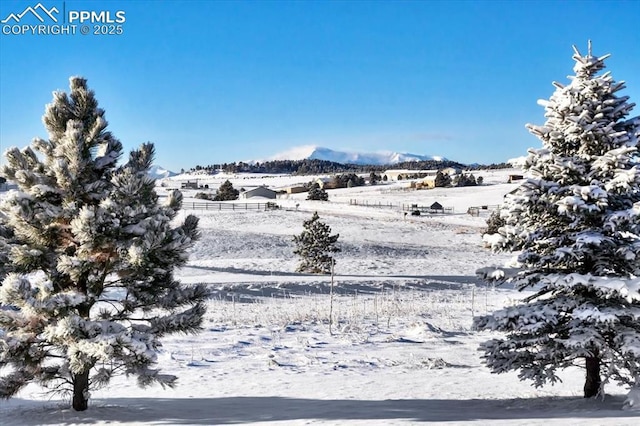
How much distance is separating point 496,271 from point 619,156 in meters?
2.75

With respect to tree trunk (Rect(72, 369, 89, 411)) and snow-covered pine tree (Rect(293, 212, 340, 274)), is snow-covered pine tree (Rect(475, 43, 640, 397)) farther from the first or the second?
snow-covered pine tree (Rect(293, 212, 340, 274))

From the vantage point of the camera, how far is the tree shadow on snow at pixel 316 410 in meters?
9.91

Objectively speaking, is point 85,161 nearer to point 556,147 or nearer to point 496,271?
point 496,271

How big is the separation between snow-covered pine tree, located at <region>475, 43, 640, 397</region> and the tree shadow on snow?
2.40ft

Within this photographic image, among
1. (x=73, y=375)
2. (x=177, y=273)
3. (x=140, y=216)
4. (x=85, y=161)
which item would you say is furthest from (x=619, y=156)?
(x=177, y=273)

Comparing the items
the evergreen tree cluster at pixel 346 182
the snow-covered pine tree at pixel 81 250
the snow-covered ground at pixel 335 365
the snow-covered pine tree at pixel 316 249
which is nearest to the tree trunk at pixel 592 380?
the snow-covered ground at pixel 335 365

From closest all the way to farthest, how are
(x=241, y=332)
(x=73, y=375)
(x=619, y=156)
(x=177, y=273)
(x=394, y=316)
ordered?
(x=619, y=156) → (x=73, y=375) → (x=241, y=332) → (x=394, y=316) → (x=177, y=273)

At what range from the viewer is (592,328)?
9805mm

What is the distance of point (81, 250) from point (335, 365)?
316 inches

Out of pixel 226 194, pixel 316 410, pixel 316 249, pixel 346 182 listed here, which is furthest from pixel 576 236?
pixel 346 182

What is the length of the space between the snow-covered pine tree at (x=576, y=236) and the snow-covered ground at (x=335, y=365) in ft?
3.13

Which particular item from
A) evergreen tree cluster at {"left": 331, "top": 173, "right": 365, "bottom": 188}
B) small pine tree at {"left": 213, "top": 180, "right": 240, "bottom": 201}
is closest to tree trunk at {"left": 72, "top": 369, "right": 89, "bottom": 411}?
small pine tree at {"left": 213, "top": 180, "right": 240, "bottom": 201}

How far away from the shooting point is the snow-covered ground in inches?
408

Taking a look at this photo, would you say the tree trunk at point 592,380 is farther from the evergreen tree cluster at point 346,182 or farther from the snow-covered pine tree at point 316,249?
the evergreen tree cluster at point 346,182
